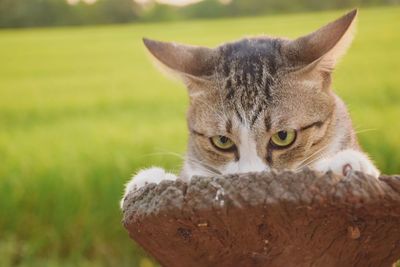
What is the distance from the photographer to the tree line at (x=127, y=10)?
296cm

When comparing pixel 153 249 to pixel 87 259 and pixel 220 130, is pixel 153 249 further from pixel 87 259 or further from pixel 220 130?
pixel 87 259

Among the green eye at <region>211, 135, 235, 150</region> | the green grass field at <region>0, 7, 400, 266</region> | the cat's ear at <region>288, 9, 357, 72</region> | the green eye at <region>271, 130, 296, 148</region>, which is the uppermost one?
the cat's ear at <region>288, 9, 357, 72</region>

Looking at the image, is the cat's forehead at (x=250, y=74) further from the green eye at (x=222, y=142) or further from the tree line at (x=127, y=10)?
the tree line at (x=127, y=10)

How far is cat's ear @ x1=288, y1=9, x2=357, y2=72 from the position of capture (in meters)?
1.25

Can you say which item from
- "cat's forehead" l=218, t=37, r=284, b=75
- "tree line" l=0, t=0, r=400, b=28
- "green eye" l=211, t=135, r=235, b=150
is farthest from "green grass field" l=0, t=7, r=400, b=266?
"green eye" l=211, t=135, r=235, b=150

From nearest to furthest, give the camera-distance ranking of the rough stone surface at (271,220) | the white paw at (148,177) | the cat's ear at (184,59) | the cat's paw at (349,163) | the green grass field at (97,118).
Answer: the rough stone surface at (271,220), the cat's paw at (349,163), the white paw at (148,177), the cat's ear at (184,59), the green grass field at (97,118)

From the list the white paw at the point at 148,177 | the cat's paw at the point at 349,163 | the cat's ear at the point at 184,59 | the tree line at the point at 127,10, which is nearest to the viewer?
the cat's paw at the point at 349,163

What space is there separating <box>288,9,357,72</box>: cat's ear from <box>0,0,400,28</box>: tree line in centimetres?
164

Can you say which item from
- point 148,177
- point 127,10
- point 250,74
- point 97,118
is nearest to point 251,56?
point 250,74

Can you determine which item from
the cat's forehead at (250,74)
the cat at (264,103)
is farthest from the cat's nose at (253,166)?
the cat's forehead at (250,74)

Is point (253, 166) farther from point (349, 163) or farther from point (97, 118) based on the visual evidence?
point (97, 118)

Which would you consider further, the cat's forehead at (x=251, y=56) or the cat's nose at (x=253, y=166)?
the cat's forehead at (x=251, y=56)

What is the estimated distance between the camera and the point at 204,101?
139cm

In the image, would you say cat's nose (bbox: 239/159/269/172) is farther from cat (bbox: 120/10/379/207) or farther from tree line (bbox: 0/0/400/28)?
tree line (bbox: 0/0/400/28)
